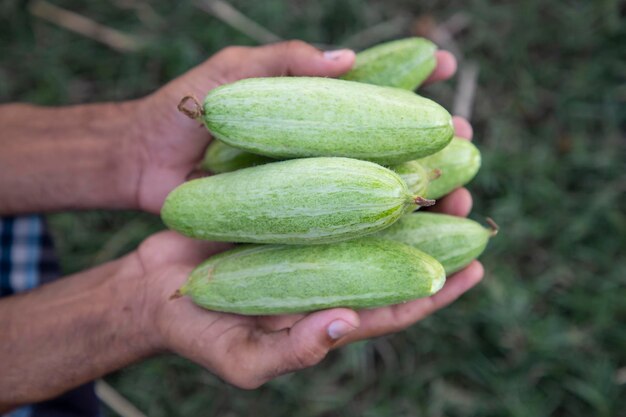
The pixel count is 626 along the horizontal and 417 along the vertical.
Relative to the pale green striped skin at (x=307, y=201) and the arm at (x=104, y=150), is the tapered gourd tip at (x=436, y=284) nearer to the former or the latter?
the pale green striped skin at (x=307, y=201)

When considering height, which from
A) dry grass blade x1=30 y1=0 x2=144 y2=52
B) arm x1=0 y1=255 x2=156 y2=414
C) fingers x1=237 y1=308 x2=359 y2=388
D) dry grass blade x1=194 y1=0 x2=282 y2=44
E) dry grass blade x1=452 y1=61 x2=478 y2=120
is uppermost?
dry grass blade x1=194 y1=0 x2=282 y2=44

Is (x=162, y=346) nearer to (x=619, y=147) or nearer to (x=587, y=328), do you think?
(x=587, y=328)

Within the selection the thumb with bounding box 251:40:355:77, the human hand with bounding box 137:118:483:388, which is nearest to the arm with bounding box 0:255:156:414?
the human hand with bounding box 137:118:483:388

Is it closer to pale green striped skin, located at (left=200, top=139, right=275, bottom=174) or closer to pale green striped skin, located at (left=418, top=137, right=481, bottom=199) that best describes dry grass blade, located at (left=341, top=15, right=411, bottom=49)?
pale green striped skin, located at (left=418, top=137, right=481, bottom=199)

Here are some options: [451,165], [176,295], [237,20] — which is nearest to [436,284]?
[451,165]

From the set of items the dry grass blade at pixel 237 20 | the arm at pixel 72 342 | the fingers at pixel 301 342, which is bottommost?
the arm at pixel 72 342

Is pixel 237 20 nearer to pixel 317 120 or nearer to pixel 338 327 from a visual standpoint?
pixel 317 120

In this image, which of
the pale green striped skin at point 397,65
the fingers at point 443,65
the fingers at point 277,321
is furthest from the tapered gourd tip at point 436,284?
the fingers at point 443,65
